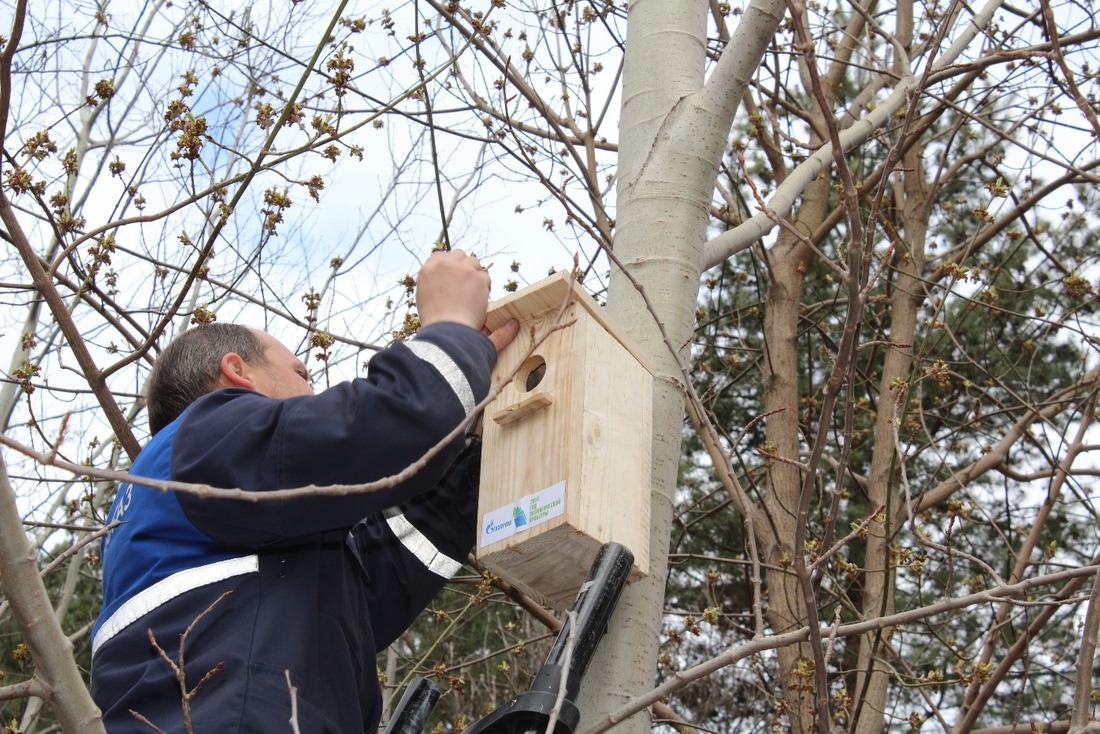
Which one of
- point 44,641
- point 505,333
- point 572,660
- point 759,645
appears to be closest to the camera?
point 44,641

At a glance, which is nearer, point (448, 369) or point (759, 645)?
point (759, 645)

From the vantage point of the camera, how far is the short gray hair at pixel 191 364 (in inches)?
99.3

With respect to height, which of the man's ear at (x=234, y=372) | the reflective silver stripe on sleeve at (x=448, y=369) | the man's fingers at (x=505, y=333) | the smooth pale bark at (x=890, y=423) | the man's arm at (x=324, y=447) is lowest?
the man's arm at (x=324, y=447)

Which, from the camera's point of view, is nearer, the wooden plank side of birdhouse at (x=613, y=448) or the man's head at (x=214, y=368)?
the wooden plank side of birdhouse at (x=613, y=448)

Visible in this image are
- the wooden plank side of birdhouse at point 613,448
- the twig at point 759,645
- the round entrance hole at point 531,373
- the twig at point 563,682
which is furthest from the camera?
the round entrance hole at point 531,373

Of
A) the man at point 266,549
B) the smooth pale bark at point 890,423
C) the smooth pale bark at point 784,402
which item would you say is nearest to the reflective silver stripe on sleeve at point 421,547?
the man at point 266,549

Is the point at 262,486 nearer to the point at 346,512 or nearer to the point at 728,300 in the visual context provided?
the point at 346,512

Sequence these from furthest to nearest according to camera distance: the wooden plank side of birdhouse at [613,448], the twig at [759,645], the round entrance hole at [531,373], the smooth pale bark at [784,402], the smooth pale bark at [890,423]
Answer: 1. the smooth pale bark at [784,402]
2. the smooth pale bark at [890,423]
3. the round entrance hole at [531,373]
4. the wooden plank side of birdhouse at [613,448]
5. the twig at [759,645]

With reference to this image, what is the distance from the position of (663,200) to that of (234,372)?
945 mm

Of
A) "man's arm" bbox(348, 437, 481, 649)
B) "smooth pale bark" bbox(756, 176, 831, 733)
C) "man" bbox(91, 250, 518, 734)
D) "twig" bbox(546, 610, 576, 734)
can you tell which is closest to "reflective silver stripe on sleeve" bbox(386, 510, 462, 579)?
"man's arm" bbox(348, 437, 481, 649)

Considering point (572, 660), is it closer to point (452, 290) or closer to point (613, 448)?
point (613, 448)

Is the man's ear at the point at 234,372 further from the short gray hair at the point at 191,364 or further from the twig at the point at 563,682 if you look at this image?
the twig at the point at 563,682

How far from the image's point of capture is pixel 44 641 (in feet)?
5.09

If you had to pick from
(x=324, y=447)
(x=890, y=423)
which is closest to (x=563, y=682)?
(x=324, y=447)
